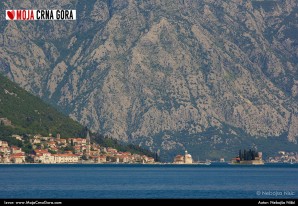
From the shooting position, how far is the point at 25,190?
19675 centimetres

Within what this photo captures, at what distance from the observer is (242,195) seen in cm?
18688
